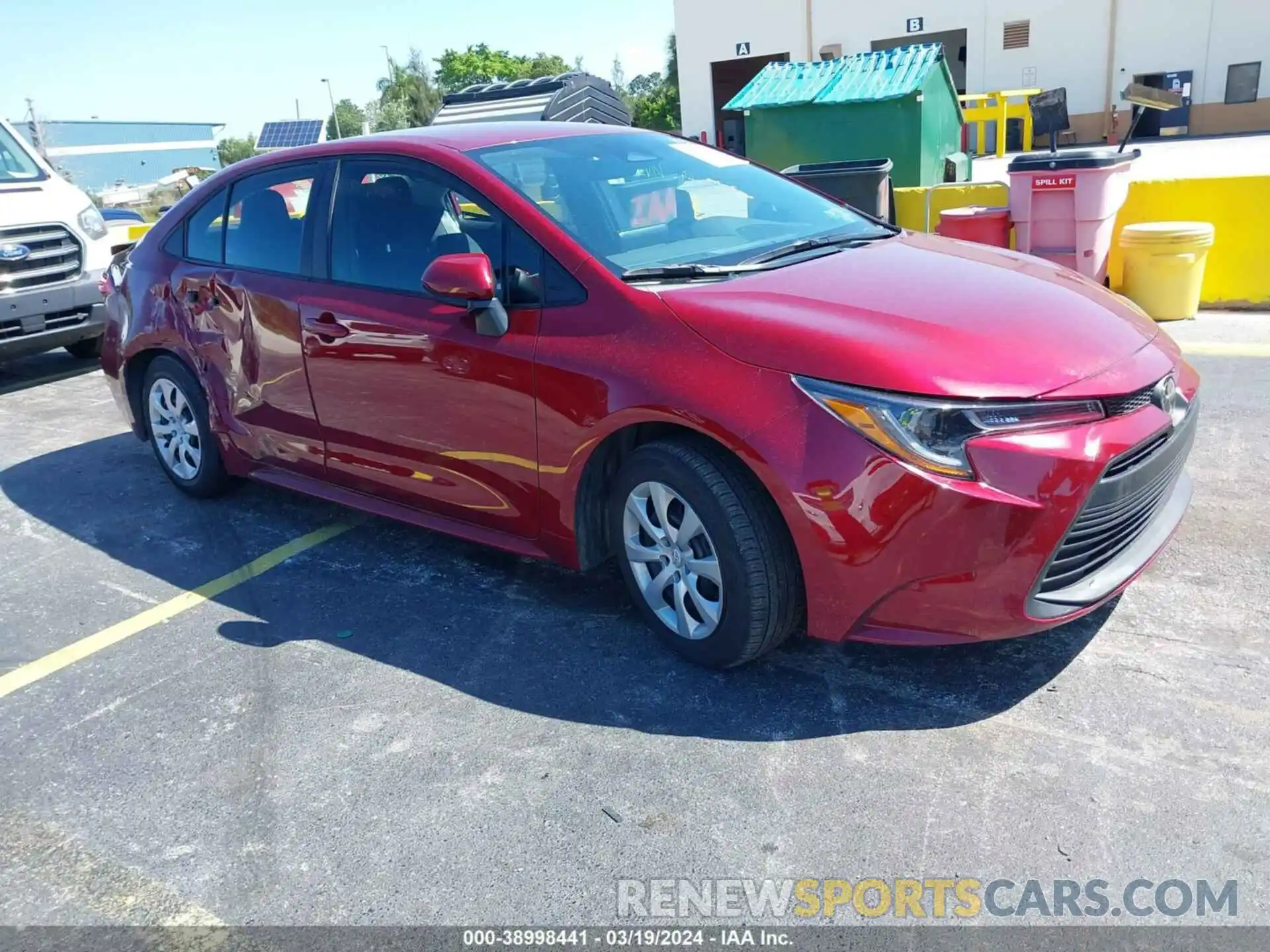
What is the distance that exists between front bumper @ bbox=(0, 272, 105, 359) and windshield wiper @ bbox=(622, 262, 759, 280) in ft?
19.8

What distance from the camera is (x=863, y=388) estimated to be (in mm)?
2748

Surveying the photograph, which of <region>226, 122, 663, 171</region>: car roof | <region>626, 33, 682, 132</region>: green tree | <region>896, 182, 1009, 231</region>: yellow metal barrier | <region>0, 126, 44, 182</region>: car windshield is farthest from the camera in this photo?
<region>626, 33, 682, 132</region>: green tree

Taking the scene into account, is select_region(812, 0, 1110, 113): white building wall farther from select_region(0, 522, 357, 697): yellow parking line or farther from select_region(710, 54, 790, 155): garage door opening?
select_region(0, 522, 357, 697): yellow parking line

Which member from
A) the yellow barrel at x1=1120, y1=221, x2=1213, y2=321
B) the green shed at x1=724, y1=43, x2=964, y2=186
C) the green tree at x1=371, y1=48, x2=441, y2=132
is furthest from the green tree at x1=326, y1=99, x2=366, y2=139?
the yellow barrel at x1=1120, y1=221, x2=1213, y2=321

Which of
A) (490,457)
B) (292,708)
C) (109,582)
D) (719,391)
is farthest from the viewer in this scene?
(109,582)

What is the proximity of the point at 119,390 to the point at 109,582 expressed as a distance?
4.70ft

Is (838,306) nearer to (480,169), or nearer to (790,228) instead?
(790,228)

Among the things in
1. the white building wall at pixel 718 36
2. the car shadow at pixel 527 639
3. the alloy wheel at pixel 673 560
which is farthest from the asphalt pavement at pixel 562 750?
the white building wall at pixel 718 36

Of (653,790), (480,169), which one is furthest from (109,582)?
(653,790)

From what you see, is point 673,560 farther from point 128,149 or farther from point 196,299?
point 128,149

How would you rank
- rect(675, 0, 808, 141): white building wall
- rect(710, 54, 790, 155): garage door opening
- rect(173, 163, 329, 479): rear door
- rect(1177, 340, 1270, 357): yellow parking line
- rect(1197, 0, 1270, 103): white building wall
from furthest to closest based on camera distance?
rect(675, 0, 808, 141): white building wall < rect(710, 54, 790, 155): garage door opening < rect(1197, 0, 1270, 103): white building wall < rect(1177, 340, 1270, 357): yellow parking line < rect(173, 163, 329, 479): rear door

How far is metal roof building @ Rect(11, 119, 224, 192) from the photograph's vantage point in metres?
78.4

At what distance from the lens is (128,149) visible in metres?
85.0

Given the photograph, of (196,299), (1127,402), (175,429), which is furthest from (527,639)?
(175,429)
